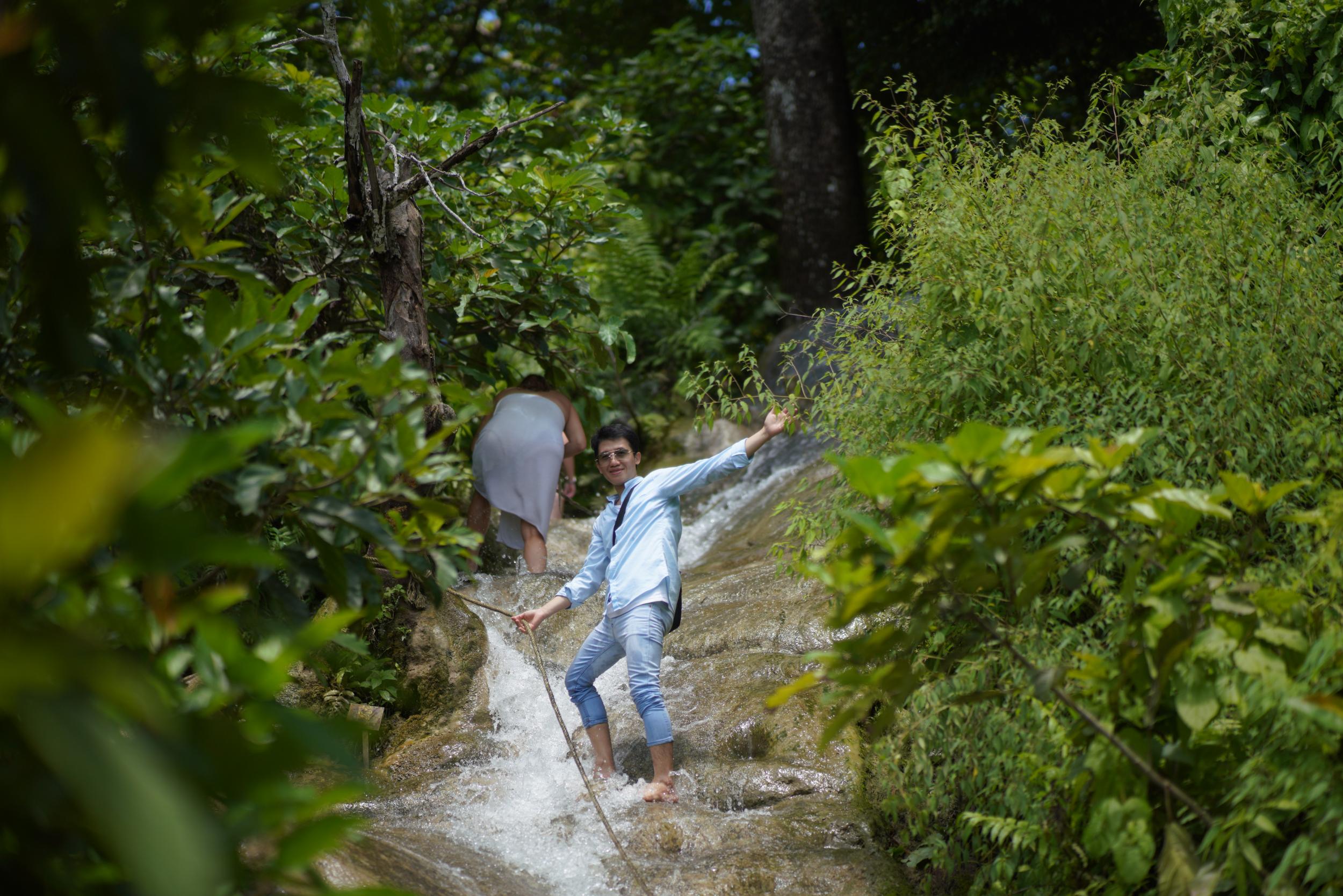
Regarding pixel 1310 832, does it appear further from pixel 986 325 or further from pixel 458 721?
pixel 458 721

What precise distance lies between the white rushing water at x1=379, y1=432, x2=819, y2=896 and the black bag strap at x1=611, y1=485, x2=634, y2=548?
0.98 metres

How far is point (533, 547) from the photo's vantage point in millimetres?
6266

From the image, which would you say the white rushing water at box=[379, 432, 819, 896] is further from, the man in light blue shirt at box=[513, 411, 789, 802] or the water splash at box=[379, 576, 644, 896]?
the man in light blue shirt at box=[513, 411, 789, 802]

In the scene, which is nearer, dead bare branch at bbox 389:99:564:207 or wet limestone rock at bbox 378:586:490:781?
dead bare branch at bbox 389:99:564:207

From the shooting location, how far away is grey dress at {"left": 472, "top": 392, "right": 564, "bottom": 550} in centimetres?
604

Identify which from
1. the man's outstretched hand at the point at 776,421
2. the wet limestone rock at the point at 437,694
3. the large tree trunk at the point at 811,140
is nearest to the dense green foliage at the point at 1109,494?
the man's outstretched hand at the point at 776,421

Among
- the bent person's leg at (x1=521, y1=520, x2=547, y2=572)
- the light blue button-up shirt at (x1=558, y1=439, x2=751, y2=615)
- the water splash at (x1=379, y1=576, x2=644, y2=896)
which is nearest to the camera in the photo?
the water splash at (x1=379, y1=576, x2=644, y2=896)

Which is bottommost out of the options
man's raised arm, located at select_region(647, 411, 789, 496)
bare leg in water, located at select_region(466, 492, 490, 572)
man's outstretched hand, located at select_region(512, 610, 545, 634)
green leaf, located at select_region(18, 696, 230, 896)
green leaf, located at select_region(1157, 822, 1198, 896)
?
bare leg in water, located at select_region(466, 492, 490, 572)

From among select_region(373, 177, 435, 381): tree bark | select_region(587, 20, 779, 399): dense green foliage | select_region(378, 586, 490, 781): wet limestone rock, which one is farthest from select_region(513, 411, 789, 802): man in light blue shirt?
select_region(587, 20, 779, 399): dense green foliage

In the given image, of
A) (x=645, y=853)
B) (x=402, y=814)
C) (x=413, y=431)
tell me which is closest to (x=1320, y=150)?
(x=645, y=853)

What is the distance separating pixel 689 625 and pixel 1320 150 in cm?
405

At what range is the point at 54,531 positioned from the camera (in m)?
0.85

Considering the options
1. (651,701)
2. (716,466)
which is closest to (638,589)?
(651,701)

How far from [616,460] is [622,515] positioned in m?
0.33
